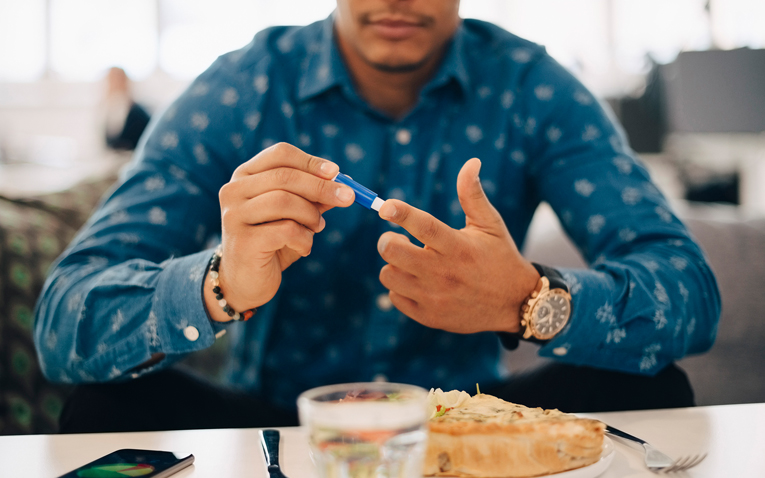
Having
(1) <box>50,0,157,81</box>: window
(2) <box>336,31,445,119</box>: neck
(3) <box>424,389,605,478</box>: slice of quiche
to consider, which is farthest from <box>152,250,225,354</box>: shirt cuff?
(1) <box>50,0,157,81</box>: window

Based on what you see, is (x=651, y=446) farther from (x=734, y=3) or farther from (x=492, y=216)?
(x=734, y=3)

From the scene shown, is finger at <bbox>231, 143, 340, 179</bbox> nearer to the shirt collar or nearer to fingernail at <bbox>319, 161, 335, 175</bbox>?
fingernail at <bbox>319, 161, 335, 175</bbox>

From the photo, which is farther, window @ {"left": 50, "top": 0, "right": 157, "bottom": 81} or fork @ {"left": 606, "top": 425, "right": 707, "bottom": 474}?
window @ {"left": 50, "top": 0, "right": 157, "bottom": 81}

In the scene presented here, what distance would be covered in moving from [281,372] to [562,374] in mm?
500

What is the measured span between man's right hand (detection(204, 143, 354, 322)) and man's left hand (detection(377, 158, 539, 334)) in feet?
0.28

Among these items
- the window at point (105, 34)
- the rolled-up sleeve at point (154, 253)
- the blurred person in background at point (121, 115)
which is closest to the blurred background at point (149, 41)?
the window at point (105, 34)

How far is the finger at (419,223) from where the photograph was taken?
60 centimetres

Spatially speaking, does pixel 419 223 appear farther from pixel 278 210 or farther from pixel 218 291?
pixel 218 291

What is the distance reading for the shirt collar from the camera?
3.43 ft

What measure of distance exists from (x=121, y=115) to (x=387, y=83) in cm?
400

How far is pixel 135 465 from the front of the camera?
48 cm

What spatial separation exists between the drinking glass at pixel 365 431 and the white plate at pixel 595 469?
0.15 metres

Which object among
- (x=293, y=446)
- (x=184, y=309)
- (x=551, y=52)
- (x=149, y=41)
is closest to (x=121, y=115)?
(x=149, y=41)

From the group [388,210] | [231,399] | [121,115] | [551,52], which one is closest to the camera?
[388,210]
